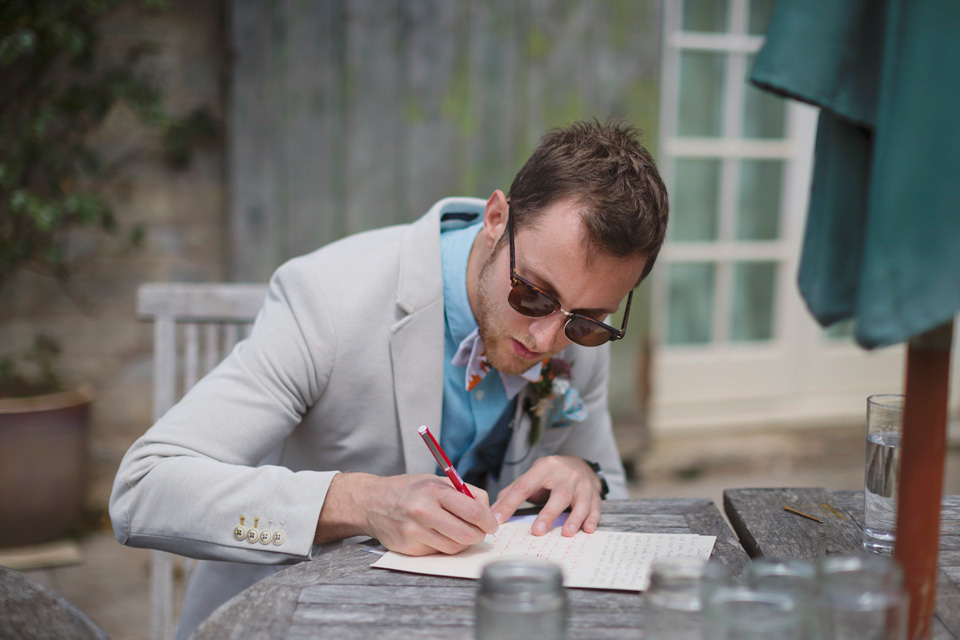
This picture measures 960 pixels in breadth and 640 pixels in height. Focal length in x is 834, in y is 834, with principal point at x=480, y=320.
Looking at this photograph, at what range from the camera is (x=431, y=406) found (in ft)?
5.47

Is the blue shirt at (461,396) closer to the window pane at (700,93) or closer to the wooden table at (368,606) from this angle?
the wooden table at (368,606)

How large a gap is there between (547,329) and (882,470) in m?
0.62

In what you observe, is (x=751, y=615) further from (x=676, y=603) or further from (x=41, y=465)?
(x=41, y=465)

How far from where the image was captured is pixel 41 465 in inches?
126

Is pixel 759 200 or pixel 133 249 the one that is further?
pixel 759 200

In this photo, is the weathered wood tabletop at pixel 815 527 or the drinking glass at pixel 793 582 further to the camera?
the weathered wood tabletop at pixel 815 527

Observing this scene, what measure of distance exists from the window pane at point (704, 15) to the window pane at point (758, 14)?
138 mm

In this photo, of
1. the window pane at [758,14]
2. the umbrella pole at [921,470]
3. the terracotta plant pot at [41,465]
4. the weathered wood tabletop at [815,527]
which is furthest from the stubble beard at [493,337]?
the window pane at [758,14]

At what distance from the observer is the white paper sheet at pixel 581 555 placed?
3.87ft

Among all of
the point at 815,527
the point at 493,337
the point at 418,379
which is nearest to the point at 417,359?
the point at 418,379

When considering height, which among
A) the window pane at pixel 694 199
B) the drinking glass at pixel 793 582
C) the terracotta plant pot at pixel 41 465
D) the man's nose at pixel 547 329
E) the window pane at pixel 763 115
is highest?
the window pane at pixel 763 115

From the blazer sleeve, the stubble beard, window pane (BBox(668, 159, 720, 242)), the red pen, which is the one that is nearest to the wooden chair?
the blazer sleeve

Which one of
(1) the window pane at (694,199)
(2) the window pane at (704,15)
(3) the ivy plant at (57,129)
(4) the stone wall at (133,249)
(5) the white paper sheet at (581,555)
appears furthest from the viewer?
(1) the window pane at (694,199)

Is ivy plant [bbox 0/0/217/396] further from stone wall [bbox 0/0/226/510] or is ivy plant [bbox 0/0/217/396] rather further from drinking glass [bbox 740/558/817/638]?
drinking glass [bbox 740/558/817/638]
